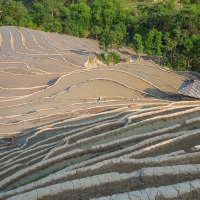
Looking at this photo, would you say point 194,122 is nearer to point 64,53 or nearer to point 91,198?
point 91,198

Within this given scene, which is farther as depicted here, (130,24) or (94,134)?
(130,24)

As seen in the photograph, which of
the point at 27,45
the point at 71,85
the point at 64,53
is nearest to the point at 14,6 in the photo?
the point at 27,45

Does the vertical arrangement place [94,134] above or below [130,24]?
above

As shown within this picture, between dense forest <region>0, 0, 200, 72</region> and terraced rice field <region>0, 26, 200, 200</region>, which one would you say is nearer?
terraced rice field <region>0, 26, 200, 200</region>

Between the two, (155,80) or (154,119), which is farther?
(155,80)
